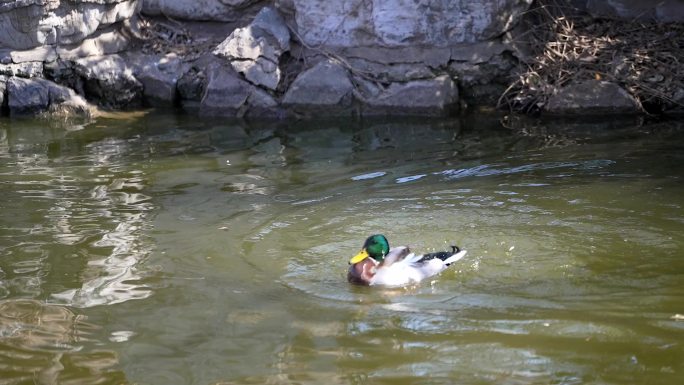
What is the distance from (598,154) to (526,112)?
2520mm

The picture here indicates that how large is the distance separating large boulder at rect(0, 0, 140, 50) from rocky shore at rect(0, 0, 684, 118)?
1 centimetres

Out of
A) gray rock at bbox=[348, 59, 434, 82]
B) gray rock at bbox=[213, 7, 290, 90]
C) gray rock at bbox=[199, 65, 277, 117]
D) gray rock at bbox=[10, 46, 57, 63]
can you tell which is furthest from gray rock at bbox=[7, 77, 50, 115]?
gray rock at bbox=[348, 59, 434, 82]

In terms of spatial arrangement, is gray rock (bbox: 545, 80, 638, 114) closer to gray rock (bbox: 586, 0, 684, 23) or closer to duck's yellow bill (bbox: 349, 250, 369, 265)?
gray rock (bbox: 586, 0, 684, 23)

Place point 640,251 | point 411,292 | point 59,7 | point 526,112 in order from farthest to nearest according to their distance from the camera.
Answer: point 59,7, point 526,112, point 640,251, point 411,292

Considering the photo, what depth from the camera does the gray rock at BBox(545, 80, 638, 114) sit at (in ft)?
36.1

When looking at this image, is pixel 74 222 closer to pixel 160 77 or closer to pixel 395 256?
pixel 395 256

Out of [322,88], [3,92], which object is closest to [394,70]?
[322,88]

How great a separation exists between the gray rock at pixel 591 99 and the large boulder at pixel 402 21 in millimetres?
1373

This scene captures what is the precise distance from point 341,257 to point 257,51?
6174mm

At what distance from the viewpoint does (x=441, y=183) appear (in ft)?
27.0

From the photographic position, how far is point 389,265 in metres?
5.92

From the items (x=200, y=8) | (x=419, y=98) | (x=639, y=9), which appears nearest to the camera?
(x=419, y=98)

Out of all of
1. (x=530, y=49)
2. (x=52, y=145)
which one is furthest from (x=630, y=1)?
(x=52, y=145)

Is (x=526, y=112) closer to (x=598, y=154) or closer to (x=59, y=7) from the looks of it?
(x=598, y=154)
